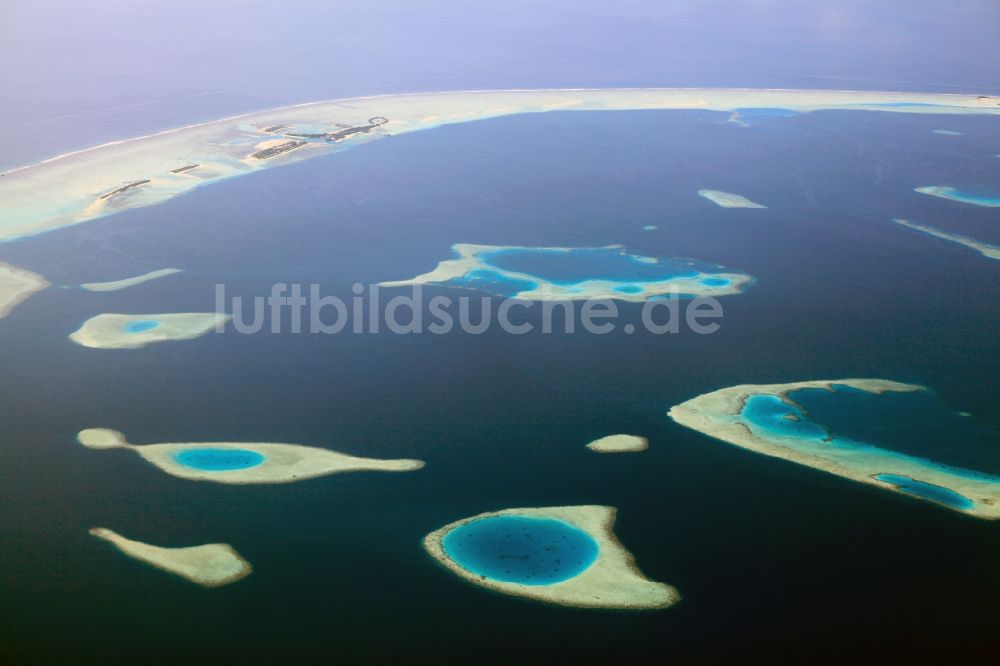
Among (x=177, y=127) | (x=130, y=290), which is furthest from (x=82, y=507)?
(x=177, y=127)

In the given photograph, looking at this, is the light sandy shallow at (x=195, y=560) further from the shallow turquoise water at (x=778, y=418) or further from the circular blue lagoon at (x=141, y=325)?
the shallow turquoise water at (x=778, y=418)

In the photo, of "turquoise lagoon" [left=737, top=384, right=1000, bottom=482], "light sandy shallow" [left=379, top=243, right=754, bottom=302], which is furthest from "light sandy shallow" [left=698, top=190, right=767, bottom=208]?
"turquoise lagoon" [left=737, top=384, right=1000, bottom=482]

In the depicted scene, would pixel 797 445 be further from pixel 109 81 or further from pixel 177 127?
pixel 109 81

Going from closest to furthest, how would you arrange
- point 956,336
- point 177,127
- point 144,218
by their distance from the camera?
point 956,336, point 144,218, point 177,127

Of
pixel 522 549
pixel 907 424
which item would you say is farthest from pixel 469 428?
pixel 907 424

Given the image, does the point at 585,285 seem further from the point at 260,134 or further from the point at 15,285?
the point at 260,134

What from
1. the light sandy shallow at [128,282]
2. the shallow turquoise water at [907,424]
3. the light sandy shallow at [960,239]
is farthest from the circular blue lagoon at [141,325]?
the light sandy shallow at [960,239]
